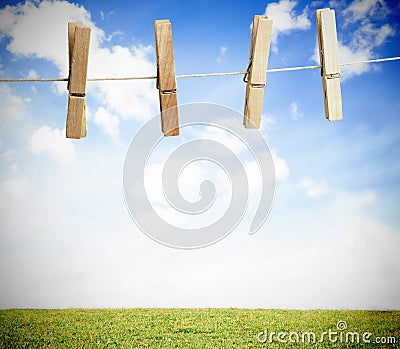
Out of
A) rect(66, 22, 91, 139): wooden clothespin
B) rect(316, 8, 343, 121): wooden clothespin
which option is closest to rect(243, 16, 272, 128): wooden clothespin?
rect(316, 8, 343, 121): wooden clothespin

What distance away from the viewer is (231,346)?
4367 millimetres

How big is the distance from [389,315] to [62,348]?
15.6 ft

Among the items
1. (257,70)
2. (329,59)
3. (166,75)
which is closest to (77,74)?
(166,75)

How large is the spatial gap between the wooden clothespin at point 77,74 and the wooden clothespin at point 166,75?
36 centimetres

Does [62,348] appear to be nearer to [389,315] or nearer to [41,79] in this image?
[41,79]

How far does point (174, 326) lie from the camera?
4992 millimetres

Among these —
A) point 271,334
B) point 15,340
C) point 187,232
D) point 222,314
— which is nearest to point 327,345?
point 271,334

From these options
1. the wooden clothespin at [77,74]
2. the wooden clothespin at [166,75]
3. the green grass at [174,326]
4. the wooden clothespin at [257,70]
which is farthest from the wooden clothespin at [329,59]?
the green grass at [174,326]

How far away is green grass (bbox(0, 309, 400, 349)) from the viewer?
4.49 meters

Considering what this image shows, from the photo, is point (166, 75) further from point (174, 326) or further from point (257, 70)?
point (174, 326)

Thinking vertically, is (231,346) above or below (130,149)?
below

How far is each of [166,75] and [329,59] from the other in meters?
0.88

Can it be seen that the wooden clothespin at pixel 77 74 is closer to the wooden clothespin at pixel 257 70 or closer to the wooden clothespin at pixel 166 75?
the wooden clothespin at pixel 166 75

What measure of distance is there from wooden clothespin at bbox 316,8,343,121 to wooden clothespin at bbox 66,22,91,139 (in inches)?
48.5
